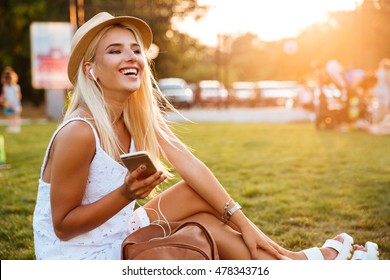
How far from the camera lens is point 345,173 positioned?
6.24m

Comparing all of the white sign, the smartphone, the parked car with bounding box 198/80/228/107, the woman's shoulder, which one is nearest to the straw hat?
the woman's shoulder

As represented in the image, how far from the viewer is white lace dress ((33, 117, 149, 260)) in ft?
7.55

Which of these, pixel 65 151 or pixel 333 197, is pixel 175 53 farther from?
pixel 65 151

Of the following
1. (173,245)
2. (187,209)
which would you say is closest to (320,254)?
(187,209)

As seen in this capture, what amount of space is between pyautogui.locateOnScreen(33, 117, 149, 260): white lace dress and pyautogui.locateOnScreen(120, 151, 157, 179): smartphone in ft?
1.07

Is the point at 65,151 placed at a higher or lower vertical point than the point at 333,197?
higher

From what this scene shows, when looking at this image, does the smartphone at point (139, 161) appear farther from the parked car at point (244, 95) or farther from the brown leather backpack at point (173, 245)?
the parked car at point (244, 95)

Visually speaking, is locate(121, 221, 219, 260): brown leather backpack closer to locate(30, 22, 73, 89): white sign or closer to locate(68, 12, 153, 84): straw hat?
locate(68, 12, 153, 84): straw hat

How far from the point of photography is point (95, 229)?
2357 millimetres

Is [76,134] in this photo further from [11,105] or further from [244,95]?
[244,95]

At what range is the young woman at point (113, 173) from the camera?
7.18ft

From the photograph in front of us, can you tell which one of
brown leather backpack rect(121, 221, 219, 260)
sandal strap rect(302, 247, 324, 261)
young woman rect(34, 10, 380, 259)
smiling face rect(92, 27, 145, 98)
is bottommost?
sandal strap rect(302, 247, 324, 261)

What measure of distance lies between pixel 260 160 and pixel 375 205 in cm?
295
